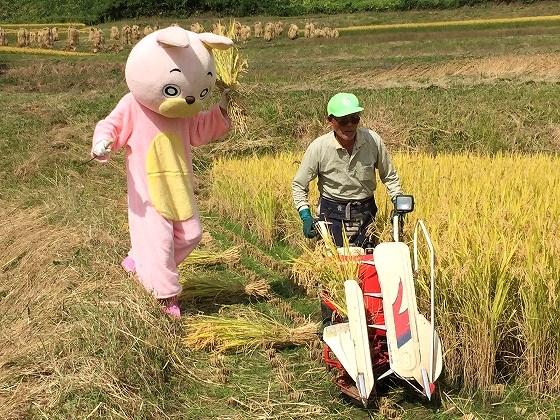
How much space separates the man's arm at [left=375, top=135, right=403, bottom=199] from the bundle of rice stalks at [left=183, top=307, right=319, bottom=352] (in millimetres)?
866

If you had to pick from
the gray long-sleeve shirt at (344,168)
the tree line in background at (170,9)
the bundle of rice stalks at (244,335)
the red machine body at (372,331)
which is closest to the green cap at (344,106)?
the gray long-sleeve shirt at (344,168)

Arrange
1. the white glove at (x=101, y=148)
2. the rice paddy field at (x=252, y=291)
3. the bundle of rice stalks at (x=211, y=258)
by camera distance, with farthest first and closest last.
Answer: the bundle of rice stalks at (x=211, y=258)
the white glove at (x=101, y=148)
the rice paddy field at (x=252, y=291)

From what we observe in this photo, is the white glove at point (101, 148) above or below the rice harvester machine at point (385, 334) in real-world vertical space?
above

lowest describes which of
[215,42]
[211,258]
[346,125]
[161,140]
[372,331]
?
[211,258]

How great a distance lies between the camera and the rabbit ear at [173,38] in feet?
11.7

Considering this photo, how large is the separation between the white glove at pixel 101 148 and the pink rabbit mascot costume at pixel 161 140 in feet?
0.04

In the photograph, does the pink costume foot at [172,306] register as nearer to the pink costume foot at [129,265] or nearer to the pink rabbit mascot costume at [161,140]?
the pink rabbit mascot costume at [161,140]

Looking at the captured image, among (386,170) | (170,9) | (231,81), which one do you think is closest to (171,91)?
(231,81)

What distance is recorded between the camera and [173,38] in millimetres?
3576

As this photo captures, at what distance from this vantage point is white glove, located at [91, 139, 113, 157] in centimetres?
354

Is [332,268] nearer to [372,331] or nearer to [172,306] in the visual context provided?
[372,331]

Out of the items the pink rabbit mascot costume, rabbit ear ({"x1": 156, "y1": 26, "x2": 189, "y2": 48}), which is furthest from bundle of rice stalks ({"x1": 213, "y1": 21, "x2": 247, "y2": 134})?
rabbit ear ({"x1": 156, "y1": 26, "x2": 189, "y2": 48})

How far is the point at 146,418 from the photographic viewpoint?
2.76 meters

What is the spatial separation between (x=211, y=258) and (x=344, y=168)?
1.84 m
